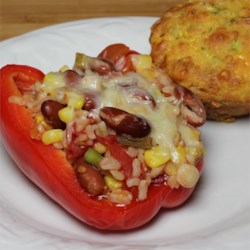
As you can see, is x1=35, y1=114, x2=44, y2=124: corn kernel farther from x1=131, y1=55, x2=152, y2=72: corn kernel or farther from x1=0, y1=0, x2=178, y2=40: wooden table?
x1=0, y1=0, x2=178, y2=40: wooden table

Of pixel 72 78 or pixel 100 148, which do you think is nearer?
pixel 100 148

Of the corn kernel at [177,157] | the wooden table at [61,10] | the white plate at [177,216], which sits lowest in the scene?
the wooden table at [61,10]

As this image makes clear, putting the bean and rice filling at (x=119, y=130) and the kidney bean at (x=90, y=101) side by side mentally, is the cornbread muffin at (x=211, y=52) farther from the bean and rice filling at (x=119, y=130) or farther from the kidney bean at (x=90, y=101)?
the kidney bean at (x=90, y=101)

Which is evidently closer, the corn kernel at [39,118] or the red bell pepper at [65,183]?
the red bell pepper at [65,183]

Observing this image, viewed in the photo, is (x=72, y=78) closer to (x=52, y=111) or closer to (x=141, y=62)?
(x=52, y=111)

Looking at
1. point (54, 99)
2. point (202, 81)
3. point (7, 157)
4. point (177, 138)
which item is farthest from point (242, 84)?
point (7, 157)

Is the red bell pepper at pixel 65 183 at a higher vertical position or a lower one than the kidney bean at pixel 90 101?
lower

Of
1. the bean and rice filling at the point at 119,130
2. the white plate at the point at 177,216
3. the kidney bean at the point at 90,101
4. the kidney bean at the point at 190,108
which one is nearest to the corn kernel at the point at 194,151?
the bean and rice filling at the point at 119,130

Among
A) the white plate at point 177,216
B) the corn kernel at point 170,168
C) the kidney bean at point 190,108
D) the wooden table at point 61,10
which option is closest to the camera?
the white plate at point 177,216

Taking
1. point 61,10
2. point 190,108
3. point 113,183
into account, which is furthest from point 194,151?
point 61,10
